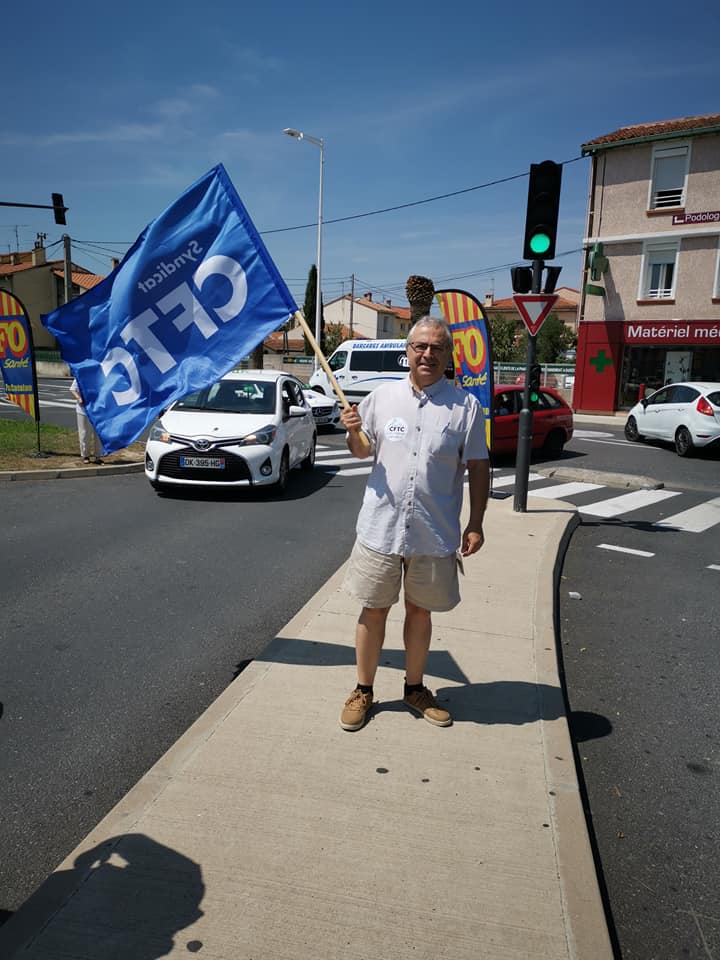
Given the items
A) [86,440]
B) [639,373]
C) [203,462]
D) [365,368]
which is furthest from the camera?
[639,373]

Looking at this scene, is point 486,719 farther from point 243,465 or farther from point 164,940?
point 243,465

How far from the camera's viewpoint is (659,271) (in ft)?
90.8

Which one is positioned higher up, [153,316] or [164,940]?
[153,316]

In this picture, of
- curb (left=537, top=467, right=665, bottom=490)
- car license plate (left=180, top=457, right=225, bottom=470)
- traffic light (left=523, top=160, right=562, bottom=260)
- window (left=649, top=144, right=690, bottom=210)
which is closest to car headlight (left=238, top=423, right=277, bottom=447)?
car license plate (left=180, top=457, right=225, bottom=470)

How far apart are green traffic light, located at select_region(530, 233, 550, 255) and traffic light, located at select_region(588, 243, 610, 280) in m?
21.8

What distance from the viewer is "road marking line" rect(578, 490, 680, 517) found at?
10062 mm

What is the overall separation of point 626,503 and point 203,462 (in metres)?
6.07

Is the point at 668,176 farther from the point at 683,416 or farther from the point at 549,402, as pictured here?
the point at 549,402

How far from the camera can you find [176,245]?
4312 millimetres

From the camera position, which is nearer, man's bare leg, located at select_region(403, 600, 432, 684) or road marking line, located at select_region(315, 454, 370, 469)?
man's bare leg, located at select_region(403, 600, 432, 684)

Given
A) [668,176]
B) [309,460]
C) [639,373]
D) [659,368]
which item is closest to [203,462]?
[309,460]

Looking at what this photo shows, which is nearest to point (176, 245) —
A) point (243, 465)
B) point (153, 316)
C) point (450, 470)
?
point (153, 316)

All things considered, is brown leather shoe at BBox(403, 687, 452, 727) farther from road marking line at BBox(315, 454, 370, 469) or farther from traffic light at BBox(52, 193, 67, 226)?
traffic light at BBox(52, 193, 67, 226)

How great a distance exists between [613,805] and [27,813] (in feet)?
8.11
